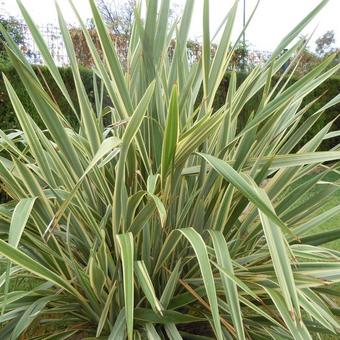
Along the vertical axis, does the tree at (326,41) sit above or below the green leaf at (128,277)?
below

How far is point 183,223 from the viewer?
152cm

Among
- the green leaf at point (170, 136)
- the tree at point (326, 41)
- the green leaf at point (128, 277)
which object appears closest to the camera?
the green leaf at point (128, 277)

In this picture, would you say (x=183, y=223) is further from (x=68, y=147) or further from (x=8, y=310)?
(x=8, y=310)

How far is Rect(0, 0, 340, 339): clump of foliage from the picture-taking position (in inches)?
47.8

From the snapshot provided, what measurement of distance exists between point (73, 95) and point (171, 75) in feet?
12.6

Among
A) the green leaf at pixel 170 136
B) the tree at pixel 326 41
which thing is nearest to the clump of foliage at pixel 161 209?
the green leaf at pixel 170 136

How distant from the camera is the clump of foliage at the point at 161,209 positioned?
1215 millimetres

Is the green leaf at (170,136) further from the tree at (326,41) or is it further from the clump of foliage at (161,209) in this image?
the tree at (326,41)

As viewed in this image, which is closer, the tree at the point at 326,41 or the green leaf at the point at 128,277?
the green leaf at the point at 128,277

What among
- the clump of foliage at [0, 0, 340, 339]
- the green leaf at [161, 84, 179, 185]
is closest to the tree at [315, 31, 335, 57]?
the clump of foliage at [0, 0, 340, 339]

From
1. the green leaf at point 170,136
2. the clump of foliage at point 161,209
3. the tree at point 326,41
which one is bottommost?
the tree at point 326,41

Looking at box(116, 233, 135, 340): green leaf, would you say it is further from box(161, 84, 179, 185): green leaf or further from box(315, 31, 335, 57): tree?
box(315, 31, 335, 57): tree

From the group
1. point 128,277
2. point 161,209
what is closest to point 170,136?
point 161,209

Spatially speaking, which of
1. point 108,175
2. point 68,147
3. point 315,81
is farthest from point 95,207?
point 315,81
